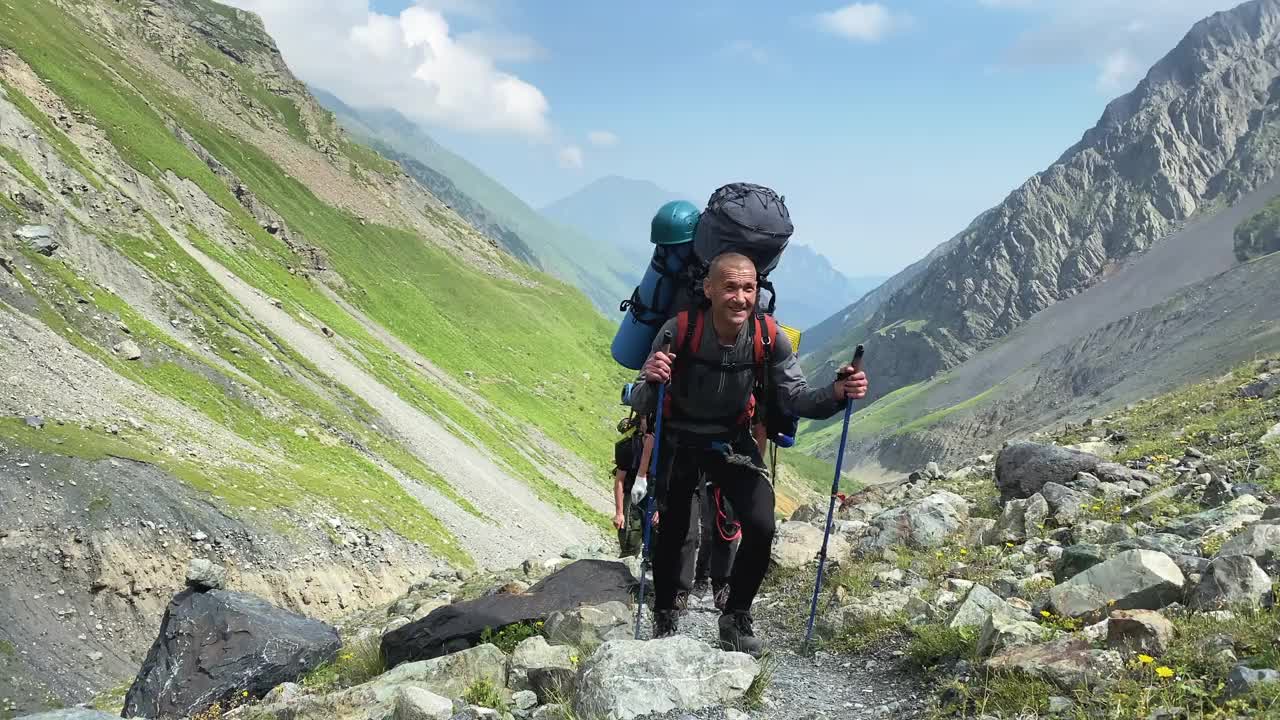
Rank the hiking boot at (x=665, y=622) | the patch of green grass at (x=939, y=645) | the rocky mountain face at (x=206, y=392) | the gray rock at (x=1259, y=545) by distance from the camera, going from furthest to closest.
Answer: the rocky mountain face at (x=206, y=392) → the hiking boot at (x=665, y=622) → the patch of green grass at (x=939, y=645) → the gray rock at (x=1259, y=545)

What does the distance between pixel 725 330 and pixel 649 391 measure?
77cm

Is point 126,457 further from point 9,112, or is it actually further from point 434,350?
point 434,350

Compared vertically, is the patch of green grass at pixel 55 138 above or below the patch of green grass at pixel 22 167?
above

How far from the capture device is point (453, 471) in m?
42.2

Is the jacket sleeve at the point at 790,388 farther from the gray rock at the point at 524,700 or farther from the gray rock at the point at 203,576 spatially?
the gray rock at the point at 203,576

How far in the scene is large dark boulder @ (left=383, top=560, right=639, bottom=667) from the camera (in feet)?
29.4

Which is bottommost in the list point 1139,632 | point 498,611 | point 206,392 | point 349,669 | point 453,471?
point 453,471

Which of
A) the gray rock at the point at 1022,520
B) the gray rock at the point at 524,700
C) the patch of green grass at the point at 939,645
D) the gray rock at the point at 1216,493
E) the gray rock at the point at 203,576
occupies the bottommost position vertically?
the gray rock at the point at 203,576

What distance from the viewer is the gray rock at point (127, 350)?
29516mm

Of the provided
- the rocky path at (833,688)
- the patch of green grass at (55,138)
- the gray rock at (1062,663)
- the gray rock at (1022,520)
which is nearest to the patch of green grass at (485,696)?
the rocky path at (833,688)

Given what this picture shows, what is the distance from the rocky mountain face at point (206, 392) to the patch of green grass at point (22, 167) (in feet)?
0.64

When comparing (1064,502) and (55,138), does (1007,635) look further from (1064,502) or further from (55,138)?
(55,138)

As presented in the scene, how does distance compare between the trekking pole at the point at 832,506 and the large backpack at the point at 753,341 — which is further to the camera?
the large backpack at the point at 753,341

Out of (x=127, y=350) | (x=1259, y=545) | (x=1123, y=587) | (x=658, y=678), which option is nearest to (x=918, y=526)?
(x=1123, y=587)
